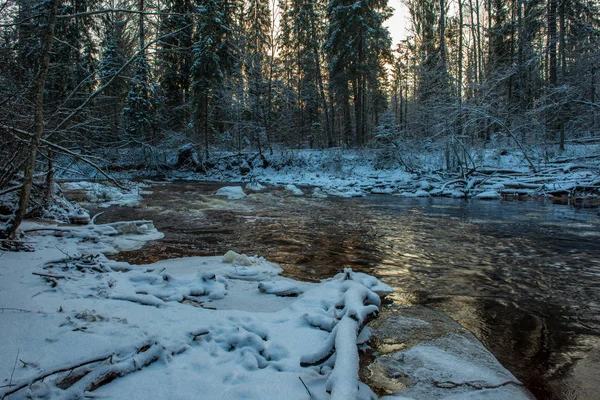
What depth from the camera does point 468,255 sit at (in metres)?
5.32

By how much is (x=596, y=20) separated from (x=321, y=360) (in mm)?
18207

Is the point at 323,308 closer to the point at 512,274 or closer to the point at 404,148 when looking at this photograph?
the point at 512,274

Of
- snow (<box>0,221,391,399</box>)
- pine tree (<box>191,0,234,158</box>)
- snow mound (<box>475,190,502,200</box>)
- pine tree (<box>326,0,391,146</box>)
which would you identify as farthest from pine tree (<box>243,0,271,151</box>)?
snow (<box>0,221,391,399</box>)

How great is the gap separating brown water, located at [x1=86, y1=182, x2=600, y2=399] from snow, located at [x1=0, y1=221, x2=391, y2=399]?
0.94 meters

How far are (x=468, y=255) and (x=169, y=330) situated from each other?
466 centimetres

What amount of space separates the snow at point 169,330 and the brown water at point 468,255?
942mm

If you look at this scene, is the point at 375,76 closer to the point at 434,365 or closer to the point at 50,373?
the point at 434,365

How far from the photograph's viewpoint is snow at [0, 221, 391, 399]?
6.02 ft

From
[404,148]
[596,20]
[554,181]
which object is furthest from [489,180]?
[596,20]

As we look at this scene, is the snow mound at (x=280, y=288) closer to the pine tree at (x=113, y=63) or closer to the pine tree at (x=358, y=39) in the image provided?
the pine tree at (x=113, y=63)

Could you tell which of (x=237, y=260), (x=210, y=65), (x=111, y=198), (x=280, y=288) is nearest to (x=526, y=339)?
(x=280, y=288)

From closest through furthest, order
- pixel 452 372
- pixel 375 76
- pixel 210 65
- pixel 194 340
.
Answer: pixel 452 372 → pixel 194 340 → pixel 210 65 → pixel 375 76

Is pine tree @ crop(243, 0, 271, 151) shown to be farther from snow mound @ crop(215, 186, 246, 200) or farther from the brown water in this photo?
the brown water

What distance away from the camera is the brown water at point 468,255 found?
2674mm
